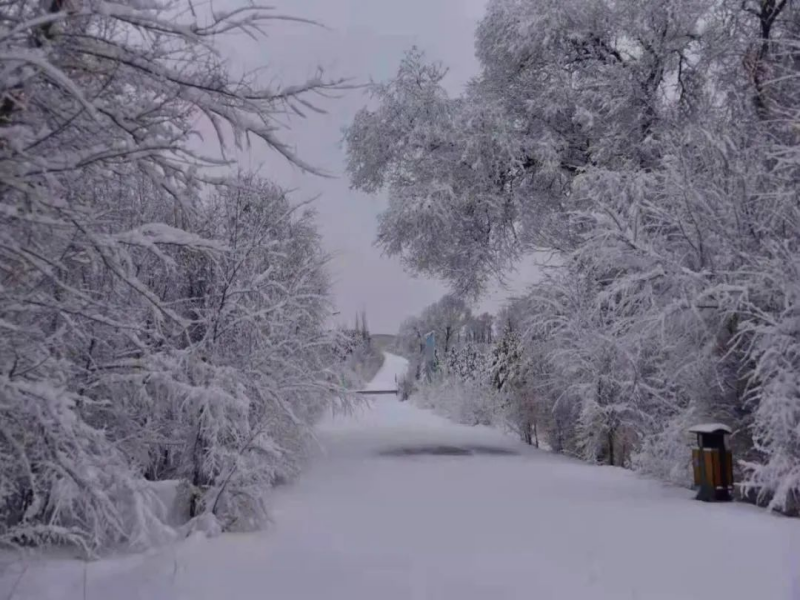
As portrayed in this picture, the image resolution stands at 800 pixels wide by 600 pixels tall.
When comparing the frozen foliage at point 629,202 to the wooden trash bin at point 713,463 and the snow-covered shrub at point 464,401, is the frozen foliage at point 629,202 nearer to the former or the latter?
the wooden trash bin at point 713,463

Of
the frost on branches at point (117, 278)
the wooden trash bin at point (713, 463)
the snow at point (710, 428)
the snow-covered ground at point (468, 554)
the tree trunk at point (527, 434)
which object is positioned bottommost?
the tree trunk at point (527, 434)

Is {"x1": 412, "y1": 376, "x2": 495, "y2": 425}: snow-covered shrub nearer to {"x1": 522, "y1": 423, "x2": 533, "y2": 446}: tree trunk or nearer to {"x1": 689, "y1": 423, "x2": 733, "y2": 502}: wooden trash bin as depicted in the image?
{"x1": 522, "y1": 423, "x2": 533, "y2": 446}: tree trunk

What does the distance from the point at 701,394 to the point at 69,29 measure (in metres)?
6.93

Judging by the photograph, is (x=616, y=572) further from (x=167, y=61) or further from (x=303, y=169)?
(x=167, y=61)

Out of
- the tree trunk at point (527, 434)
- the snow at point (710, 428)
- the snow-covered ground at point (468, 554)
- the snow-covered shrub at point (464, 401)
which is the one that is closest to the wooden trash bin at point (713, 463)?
the snow at point (710, 428)

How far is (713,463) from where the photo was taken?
6.76 metres

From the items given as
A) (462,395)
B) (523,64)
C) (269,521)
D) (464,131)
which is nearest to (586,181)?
(464,131)

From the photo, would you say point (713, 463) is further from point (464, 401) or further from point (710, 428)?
point (464, 401)

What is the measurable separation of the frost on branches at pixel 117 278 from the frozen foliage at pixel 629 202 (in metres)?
4.44

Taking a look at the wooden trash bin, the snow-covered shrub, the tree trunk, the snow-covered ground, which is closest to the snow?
the wooden trash bin

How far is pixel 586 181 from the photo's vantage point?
11.1 m

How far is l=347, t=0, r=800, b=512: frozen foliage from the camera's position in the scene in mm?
6855

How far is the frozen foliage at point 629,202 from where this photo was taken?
6855 mm

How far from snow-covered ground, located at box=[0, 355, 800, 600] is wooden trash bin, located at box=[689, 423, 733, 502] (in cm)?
20
